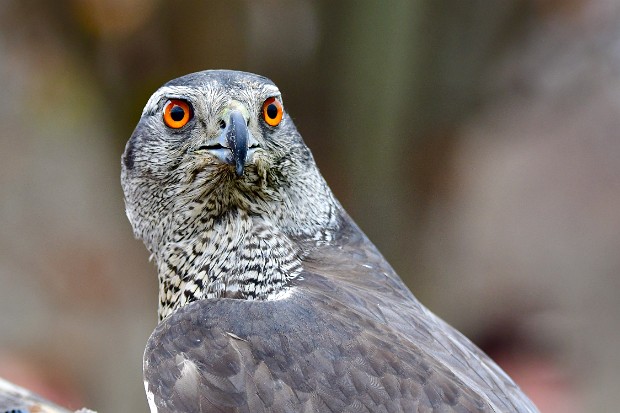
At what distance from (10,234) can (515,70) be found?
241 inches

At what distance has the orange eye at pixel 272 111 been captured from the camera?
3676 millimetres

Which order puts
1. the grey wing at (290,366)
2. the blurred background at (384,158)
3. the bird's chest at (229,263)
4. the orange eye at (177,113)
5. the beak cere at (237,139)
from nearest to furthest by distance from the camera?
the grey wing at (290,366), the beak cere at (237,139), the bird's chest at (229,263), the orange eye at (177,113), the blurred background at (384,158)

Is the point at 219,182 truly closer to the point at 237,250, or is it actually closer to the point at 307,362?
the point at 237,250

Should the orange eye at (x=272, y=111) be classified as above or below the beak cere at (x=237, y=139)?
above

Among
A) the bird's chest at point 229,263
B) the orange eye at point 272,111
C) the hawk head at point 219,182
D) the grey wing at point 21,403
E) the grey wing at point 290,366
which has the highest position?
the orange eye at point 272,111

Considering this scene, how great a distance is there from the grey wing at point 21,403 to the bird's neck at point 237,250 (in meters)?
0.59

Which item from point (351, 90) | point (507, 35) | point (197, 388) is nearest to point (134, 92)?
point (351, 90)

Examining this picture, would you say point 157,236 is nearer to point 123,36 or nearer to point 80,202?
point 123,36

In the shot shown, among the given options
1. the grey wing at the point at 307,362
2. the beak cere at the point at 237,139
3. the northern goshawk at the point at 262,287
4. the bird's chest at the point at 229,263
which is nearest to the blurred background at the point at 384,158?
the northern goshawk at the point at 262,287

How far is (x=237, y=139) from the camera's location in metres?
3.37

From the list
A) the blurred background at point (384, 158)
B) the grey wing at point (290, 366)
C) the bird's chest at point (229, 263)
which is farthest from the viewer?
the blurred background at point (384, 158)

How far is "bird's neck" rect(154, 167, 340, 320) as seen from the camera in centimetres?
355

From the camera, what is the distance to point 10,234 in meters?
10.3

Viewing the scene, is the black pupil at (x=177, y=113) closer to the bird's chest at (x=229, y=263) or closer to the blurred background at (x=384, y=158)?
the bird's chest at (x=229, y=263)
